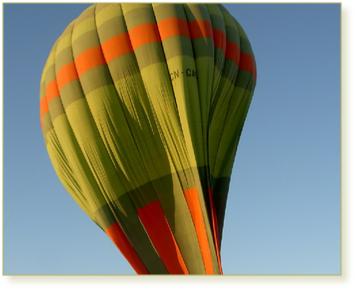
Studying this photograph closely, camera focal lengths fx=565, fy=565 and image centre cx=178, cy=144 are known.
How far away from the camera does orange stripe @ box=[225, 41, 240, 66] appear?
545 inches

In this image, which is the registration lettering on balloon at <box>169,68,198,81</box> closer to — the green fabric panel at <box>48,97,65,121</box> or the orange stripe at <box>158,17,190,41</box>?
the orange stripe at <box>158,17,190,41</box>

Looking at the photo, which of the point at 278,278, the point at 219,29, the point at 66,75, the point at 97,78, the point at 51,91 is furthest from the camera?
the point at 51,91

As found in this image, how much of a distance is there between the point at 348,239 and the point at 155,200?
6071 millimetres

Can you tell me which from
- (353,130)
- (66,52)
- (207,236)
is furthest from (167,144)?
(353,130)

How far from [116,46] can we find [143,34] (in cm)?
67

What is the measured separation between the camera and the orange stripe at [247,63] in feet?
47.2

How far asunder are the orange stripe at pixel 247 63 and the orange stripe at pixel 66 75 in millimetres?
4207

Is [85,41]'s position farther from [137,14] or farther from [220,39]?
[220,39]

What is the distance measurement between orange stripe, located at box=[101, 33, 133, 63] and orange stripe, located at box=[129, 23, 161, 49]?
13 centimetres

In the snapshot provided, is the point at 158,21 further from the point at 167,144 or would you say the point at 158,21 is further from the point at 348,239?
the point at 348,239

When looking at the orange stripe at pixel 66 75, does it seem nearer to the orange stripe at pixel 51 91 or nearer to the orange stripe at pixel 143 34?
the orange stripe at pixel 51 91

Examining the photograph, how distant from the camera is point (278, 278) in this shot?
23.6ft

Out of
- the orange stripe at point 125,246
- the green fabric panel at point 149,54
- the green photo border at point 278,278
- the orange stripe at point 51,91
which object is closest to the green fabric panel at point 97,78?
the green fabric panel at point 149,54

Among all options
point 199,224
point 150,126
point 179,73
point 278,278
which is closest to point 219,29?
point 179,73
